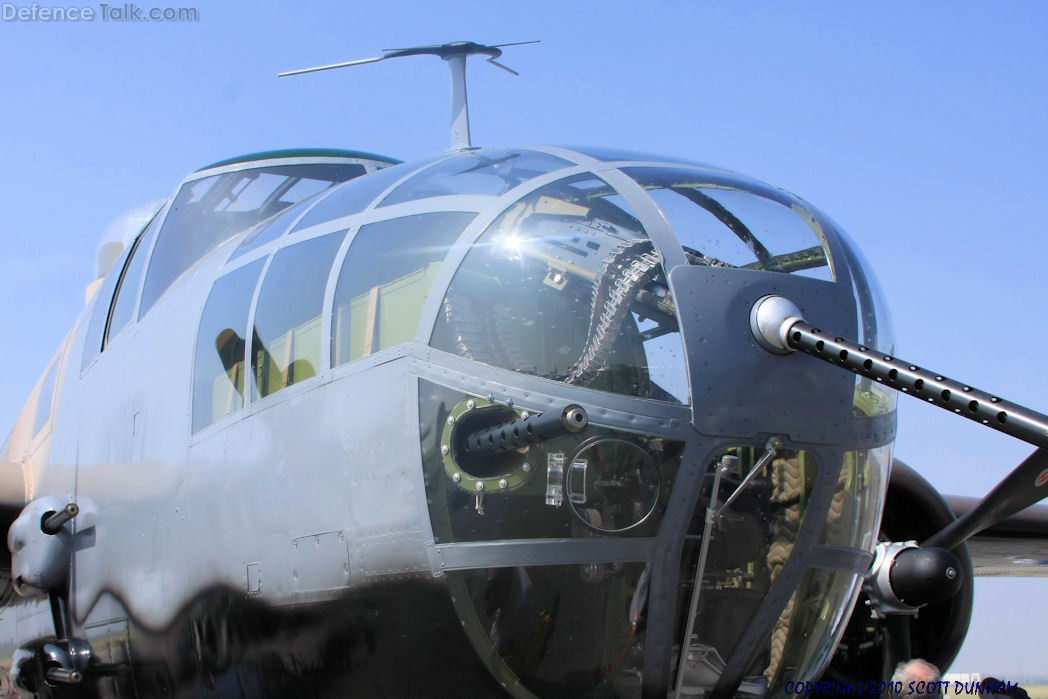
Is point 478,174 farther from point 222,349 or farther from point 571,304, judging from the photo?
point 222,349

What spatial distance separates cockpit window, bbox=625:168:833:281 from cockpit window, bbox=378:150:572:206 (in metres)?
0.41

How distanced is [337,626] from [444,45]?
14.2ft

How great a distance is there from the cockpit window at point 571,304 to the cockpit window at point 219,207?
9.52 ft

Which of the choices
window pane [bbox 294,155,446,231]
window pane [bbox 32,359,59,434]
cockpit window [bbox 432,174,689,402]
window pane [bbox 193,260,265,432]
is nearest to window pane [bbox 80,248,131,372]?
window pane [bbox 32,359,59,434]

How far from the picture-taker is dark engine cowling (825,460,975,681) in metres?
6.54

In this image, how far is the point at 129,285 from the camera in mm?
7332

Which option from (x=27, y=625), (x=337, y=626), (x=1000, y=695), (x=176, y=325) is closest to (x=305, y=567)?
(x=337, y=626)

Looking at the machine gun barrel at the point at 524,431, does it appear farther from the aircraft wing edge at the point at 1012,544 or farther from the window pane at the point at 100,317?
the aircraft wing edge at the point at 1012,544

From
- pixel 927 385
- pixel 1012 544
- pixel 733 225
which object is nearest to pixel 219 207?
pixel 733 225

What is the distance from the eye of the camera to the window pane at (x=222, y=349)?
209 inches

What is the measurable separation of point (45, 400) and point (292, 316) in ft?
15.1

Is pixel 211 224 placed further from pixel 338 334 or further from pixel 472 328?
pixel 472 328

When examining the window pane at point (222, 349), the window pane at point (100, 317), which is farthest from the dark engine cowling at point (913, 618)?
the window pane at point (100, 317)

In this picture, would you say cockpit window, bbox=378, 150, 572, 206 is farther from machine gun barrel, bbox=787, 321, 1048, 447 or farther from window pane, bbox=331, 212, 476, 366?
machine gun barrel, bbox=787, 321, 1048, 447
